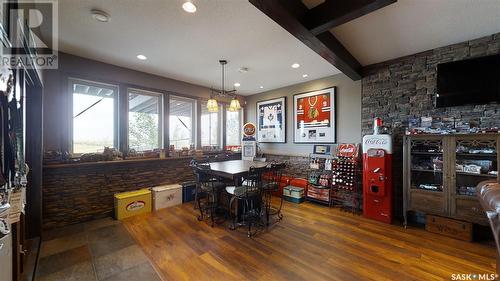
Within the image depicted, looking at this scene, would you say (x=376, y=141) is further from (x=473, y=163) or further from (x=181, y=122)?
(x=181, y=122)

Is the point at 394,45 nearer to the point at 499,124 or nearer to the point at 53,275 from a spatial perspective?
the point at 499,124

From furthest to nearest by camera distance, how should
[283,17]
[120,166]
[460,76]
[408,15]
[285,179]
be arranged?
[285,179] < [120,166] < [460,76] < [408,15] < [283,17]

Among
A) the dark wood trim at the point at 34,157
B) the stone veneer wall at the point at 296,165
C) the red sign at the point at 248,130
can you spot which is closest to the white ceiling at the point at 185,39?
the dark wood trim at the point at 34,157

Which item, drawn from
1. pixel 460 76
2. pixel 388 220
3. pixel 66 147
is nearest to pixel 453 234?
pixel 388 220

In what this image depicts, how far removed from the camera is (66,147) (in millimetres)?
3145

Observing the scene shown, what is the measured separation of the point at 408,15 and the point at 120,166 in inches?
185

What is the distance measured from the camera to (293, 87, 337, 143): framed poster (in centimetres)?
421

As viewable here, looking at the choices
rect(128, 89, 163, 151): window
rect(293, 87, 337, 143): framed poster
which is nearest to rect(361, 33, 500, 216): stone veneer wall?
rect(293, 87, 337, 143): framed poster

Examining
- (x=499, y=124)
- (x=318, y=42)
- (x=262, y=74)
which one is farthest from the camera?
(x=262, y=74)

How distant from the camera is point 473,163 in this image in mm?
2650

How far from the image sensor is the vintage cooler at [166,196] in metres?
3.67

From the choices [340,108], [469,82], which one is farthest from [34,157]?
[469,82]

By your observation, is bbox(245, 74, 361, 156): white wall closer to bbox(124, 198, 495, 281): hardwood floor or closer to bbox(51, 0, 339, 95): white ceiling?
bbox(51, 0, 339, 95): white ceiling

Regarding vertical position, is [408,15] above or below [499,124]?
above
